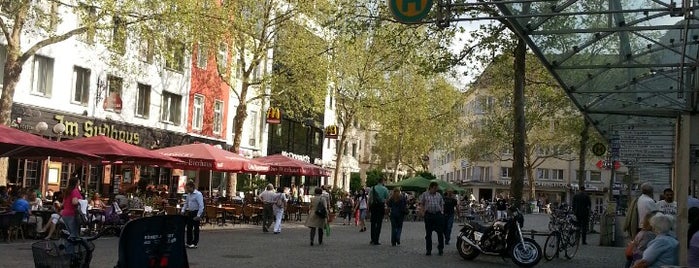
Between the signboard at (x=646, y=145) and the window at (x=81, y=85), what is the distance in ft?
68.8

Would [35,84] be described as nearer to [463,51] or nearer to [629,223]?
[463,51]

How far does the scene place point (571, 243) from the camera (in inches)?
729

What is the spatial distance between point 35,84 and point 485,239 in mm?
18586

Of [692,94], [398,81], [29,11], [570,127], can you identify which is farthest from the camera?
[398,81]

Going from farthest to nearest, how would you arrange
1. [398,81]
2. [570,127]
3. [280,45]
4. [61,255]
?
1. [398,81]
2. [570,127]
3. [280,45]
4. [61,255]

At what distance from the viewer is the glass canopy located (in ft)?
36.7

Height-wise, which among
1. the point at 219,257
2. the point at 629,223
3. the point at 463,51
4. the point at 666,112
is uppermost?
the point at 463,51

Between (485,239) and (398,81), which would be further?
(398,81)

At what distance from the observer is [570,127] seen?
47.0 meters

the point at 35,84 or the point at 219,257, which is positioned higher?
the point at 35,84

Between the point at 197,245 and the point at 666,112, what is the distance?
1060cm

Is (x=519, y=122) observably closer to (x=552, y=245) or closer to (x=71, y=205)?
(x=552, y=245)

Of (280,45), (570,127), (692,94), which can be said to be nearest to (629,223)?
(692,94)

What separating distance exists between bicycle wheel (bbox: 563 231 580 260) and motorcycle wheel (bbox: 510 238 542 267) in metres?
2.87
